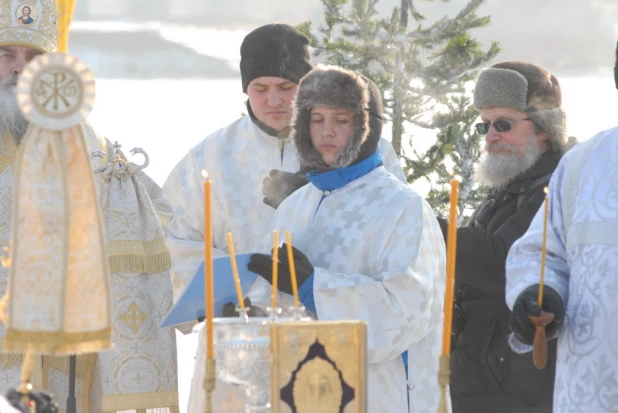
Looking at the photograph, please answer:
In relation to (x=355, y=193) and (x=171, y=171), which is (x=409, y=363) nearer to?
(x=355, y=193)

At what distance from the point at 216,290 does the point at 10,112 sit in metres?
1.84


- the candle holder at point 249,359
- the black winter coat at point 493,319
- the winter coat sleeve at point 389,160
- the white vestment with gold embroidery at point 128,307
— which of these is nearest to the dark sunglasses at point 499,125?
the black winter coat at point 493,319

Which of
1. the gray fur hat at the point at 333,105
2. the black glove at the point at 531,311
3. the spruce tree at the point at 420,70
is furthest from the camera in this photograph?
the spruce tree at the point at 420,70

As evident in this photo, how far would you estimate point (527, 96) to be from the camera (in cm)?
584

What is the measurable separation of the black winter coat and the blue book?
3.78 feet

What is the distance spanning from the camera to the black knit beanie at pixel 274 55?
19.8ft

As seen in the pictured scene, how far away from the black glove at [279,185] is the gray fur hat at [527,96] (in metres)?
0.86

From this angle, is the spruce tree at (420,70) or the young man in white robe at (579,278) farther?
the spruce tree at (420,70)

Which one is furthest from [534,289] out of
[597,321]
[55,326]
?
[55,326]

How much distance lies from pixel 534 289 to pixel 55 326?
4.72 feet

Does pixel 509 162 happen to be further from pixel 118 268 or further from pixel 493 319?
pixel 118 268

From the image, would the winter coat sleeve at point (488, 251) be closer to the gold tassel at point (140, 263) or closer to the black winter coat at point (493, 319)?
the black winter coat at point (493, 319)

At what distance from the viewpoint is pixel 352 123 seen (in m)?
4.95

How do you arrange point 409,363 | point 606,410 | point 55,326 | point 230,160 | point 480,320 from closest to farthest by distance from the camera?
point 55,326 < point 606,410 < point 409,363 < point 480,320 < point 230,160
